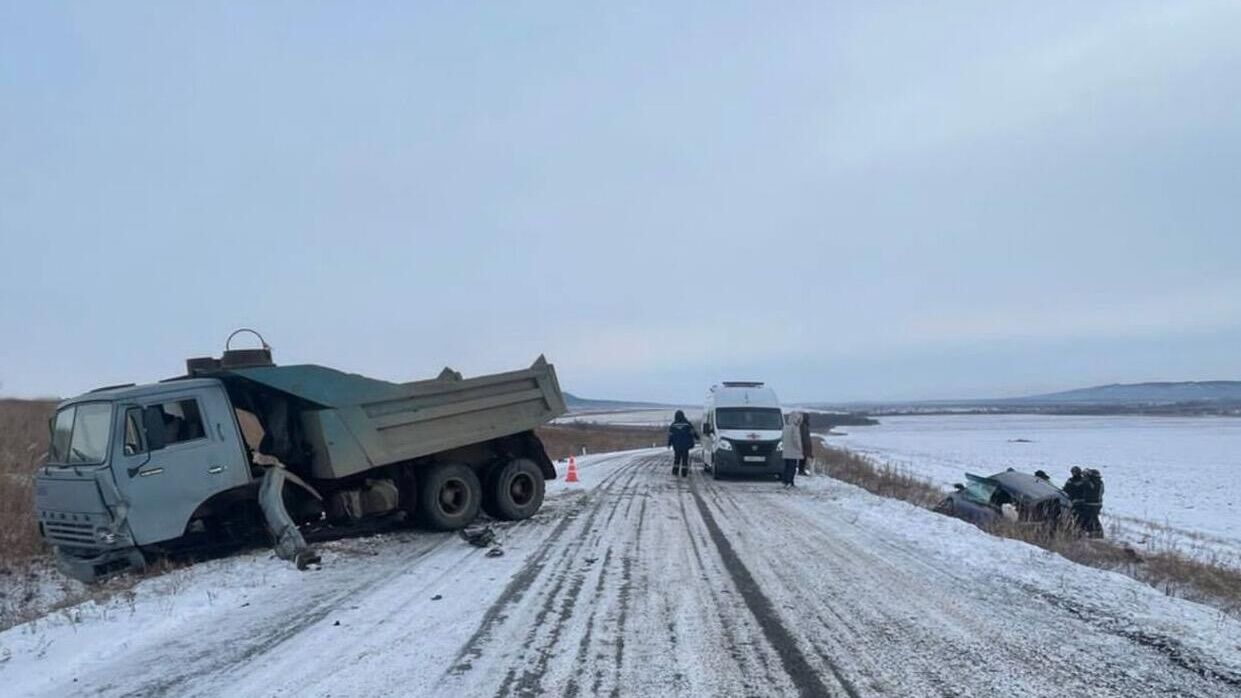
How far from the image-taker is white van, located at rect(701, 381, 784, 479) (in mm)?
23422

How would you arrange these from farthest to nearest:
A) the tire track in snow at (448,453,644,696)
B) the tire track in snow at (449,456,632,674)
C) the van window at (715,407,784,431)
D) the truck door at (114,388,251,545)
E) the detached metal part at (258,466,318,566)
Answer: the van window at (715,407,784,431)
the detached metal part at (258,466,318,566)
the truck door at (114,388,251,545)
the tire track in snow at (449,456,632,674)
the tire track in snow at (448,453,644,696)

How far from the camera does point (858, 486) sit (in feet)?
71.5

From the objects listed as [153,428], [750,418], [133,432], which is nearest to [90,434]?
[133,432]

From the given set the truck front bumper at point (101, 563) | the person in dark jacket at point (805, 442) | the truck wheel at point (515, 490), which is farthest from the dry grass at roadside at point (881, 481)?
the truck front bumper at point (101, 563)

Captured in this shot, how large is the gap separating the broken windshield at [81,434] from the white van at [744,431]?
15923 millimetres

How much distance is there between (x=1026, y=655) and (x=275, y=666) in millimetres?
5087

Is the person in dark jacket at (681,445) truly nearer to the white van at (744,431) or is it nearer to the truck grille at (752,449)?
the white van at (744,431)

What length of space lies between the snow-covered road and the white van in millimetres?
11776

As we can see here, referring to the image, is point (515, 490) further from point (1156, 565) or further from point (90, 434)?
point (1156, 565)

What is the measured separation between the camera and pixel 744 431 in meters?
23.9

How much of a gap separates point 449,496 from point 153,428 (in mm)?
4151

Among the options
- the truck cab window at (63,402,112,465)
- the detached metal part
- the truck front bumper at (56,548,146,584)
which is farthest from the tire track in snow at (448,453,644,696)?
the truck cab window at (63,402,112,465)

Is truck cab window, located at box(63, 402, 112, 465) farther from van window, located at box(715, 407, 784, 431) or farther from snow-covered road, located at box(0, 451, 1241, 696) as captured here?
van window, located at box(715, 407, 784, 431)

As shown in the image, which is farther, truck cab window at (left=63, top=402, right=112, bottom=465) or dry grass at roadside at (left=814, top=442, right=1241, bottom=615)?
truck cab window at (left=63, top=402, right=112, bottom=465)
